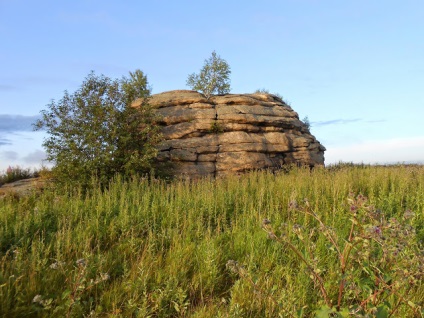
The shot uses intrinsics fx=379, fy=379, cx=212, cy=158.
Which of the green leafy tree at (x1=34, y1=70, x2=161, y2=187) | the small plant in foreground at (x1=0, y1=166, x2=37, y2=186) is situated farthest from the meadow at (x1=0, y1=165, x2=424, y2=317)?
the small plant in foreground at (x1=0, y1=166, x2=37, y2=186)

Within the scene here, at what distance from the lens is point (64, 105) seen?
576 inches

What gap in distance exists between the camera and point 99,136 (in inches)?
556

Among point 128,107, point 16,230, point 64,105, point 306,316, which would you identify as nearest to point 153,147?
point 128,107

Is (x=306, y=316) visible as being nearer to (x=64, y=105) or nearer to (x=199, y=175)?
→ (x=199, y=175)

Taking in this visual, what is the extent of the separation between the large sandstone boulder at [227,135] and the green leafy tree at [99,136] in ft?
Result: 4.66

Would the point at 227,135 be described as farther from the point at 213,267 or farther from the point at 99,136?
the point at 213,267

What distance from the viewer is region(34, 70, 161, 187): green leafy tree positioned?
44.7 feet

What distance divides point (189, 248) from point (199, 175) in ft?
32.3

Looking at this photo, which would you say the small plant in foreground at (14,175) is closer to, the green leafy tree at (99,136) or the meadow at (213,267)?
the green leafy tree at (99,136)

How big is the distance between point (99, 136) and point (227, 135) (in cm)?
591

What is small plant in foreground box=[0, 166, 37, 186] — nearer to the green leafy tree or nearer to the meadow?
the green leafy tree

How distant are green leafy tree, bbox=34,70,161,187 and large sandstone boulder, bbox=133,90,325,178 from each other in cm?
142

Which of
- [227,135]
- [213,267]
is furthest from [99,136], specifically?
[213,267]

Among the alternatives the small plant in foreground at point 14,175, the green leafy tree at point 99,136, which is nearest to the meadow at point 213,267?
the green leafy tree at point 99,136
